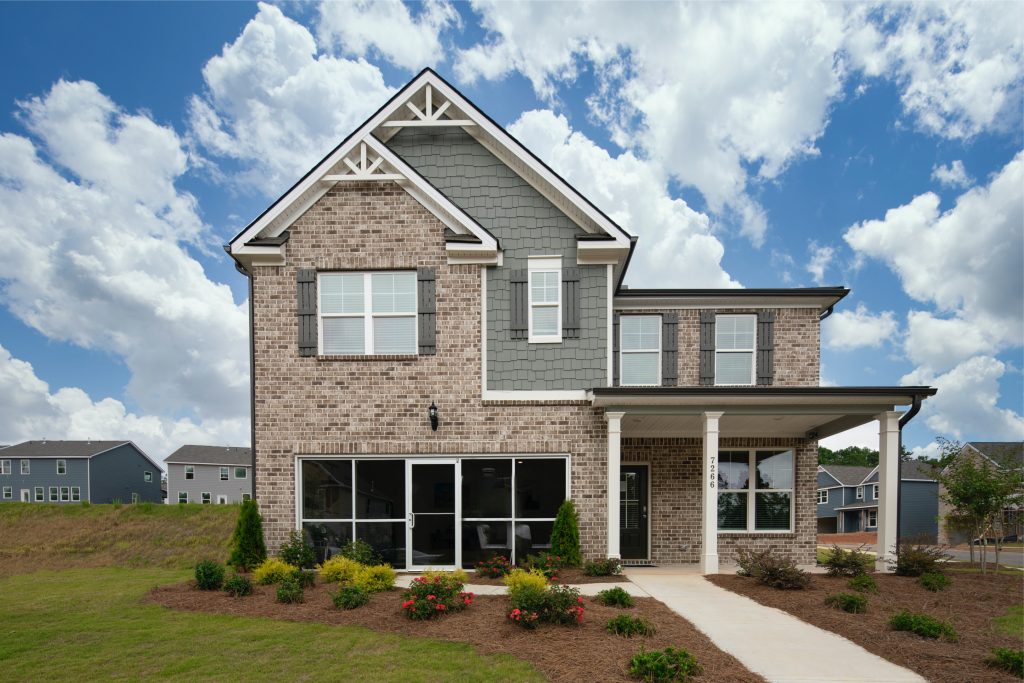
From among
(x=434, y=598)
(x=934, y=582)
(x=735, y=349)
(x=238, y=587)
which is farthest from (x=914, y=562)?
(x=238, y=587)

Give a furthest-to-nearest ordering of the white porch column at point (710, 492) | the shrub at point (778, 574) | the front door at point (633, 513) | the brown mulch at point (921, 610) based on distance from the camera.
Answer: the front door at point (633, 513), the white porch column at point (710, 492), the shrub at point (778, 574), the brown mulch at point (921, 610)

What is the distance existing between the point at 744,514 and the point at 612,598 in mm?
6242

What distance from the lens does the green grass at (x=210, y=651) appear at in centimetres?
564

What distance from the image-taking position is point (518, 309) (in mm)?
11234

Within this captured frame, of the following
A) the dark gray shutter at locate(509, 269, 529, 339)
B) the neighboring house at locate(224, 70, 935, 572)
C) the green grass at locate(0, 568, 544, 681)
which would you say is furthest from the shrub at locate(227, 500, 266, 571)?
the dark gray shutter at locate(509, 269, 529, 339)

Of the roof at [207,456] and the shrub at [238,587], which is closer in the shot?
the shrub at [238,587]

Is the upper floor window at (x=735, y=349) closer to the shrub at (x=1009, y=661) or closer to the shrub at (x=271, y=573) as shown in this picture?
the shrub at (x=1009, y=661)

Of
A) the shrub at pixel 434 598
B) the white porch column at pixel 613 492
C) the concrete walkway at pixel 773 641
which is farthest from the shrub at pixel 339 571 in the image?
the concrete walkway at pixel 773 641

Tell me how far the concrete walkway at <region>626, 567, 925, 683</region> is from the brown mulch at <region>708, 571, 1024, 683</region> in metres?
0.25

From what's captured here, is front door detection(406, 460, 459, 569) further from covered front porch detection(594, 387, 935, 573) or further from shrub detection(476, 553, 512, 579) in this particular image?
covered front porch detection(594, 387, 935, 573)

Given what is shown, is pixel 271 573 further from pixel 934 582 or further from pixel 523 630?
pixel 934 582

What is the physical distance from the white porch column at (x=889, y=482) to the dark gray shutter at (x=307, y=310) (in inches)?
461

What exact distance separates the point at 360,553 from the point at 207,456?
42.1m

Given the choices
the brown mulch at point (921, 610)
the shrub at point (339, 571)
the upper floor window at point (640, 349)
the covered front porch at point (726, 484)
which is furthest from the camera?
the upper floor window at point (640, 349)
